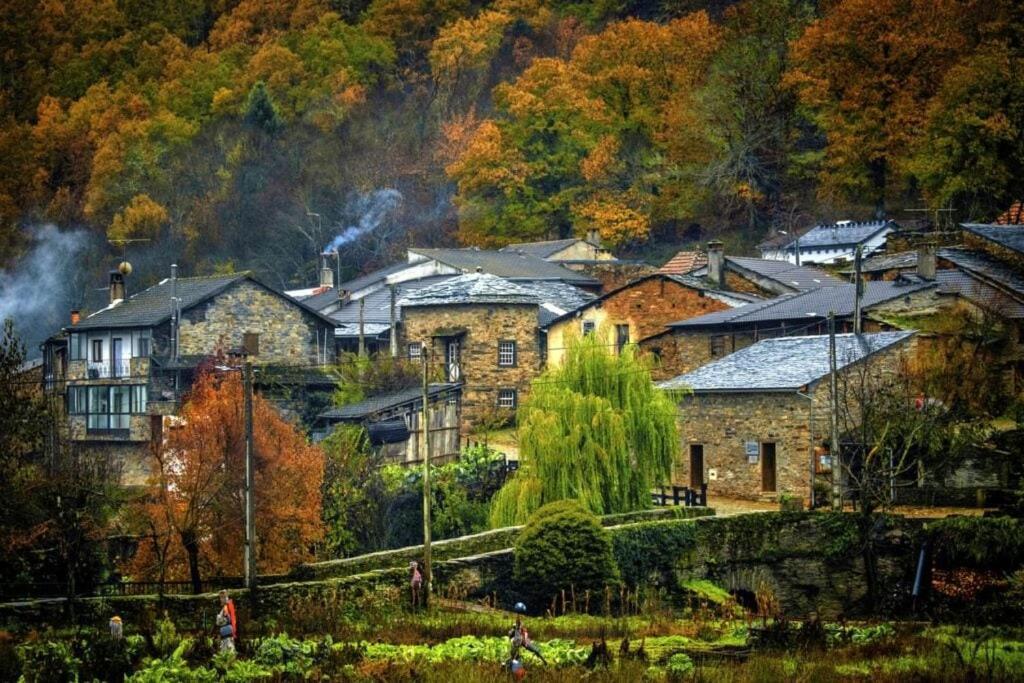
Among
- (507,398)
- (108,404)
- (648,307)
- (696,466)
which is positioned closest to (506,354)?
(507,398)

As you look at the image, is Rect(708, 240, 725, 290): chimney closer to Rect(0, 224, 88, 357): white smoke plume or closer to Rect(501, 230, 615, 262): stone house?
Rect(501, 230, 615, 262): stone house

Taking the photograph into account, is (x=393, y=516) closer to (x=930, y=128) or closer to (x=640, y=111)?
(x=930, y=128)

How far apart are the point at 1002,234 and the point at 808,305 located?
7853mm

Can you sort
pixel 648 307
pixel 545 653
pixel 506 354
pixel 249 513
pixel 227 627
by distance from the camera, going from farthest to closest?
pixel 648 307
pixel 506 354
pixel 249 513
pixel 545 653
pixel 227 627

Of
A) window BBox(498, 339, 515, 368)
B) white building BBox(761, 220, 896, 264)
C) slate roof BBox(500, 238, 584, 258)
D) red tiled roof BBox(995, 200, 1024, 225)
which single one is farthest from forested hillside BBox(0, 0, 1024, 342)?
window BBox(498, 339, 515, 368)

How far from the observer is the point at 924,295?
48594mm

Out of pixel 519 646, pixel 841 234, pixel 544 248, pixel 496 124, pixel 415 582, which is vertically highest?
pixel 496 124

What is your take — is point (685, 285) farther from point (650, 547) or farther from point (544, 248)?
point (544, 248)

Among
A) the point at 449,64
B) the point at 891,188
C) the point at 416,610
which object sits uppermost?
the point at 449,64

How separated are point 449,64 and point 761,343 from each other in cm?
6693

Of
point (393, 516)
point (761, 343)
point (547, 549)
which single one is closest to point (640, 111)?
point (761, 343)

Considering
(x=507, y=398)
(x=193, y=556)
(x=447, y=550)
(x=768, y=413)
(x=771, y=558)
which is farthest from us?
(x=507, y=398)

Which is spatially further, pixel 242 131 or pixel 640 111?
pixel 242 131

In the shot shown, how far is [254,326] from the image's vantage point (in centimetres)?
5684
